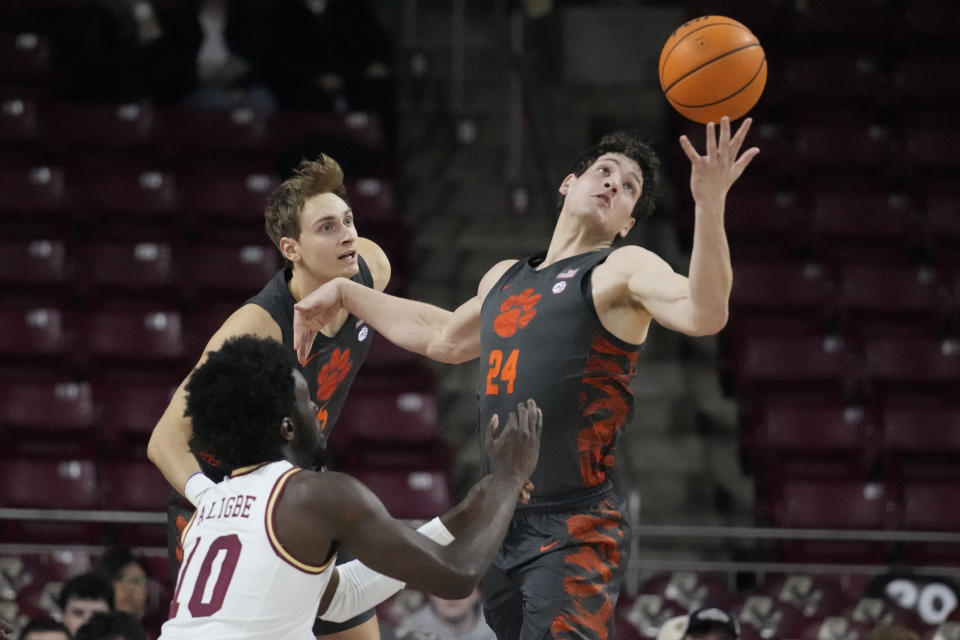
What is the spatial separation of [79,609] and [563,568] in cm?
337

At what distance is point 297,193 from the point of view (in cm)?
544

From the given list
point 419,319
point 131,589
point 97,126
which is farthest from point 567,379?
point 97,126

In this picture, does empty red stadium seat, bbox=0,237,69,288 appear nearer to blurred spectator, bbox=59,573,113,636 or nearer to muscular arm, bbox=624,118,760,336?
blurred spectator, bbox=59,573,113,636

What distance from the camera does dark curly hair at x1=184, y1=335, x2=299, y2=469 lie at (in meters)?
3.62

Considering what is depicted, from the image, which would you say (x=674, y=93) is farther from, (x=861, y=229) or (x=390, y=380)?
(x=861, y=229)

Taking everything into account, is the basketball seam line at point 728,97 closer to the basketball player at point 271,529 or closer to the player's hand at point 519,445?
the player's hand at point 519,445

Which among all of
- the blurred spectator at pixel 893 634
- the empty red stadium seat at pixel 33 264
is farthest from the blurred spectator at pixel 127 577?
the blurred spectator at pixel 893 634

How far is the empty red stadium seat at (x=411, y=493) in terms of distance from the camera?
8445mm

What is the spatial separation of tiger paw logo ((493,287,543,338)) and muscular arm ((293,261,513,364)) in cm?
29

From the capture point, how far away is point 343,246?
5.34 meters

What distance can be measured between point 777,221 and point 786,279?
71 centimetres

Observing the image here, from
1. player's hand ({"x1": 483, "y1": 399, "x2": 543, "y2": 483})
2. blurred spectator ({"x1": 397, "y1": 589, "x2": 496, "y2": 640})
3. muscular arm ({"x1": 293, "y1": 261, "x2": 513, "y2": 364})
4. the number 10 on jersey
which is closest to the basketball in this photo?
muscular arm ({"x1": 293, "y1": 261, "x2": 513, "y2": 364})

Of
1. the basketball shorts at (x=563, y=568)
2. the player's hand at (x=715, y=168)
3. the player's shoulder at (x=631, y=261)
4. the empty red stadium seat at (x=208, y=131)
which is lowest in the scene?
the basketball shorts at (x=563, y=568)

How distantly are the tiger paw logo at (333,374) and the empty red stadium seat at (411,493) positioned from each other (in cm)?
311
